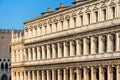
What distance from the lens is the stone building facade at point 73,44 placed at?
2132 inches

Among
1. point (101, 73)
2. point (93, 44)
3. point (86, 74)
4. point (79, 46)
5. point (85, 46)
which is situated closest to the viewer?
point (101, 73)

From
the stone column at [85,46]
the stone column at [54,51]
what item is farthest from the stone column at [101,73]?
the stone column at [54,51]

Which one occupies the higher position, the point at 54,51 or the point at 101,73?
the point at 54,51

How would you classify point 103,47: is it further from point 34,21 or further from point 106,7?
point 34,21

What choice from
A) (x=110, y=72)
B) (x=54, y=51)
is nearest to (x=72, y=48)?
(x=54, y=51)

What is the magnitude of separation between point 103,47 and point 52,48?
1366cm

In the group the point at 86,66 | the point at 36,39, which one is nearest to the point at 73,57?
the point at 86,66

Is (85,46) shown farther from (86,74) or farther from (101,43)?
(101,43)

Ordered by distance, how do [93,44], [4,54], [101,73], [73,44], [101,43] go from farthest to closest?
[4,54] < [73,44] < [93,44] < [101,43] < [101,73]

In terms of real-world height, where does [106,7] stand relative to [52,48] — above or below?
above

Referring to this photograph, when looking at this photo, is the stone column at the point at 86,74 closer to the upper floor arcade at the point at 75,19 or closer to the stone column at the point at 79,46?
the stone column at the point at 79,46

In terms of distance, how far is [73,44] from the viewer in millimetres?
62094

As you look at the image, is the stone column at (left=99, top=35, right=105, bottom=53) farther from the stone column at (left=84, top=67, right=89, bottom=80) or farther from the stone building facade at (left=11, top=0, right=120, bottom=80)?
the stone column at (left=84, top=67, right=89, bottom=80)

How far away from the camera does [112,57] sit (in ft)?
175
